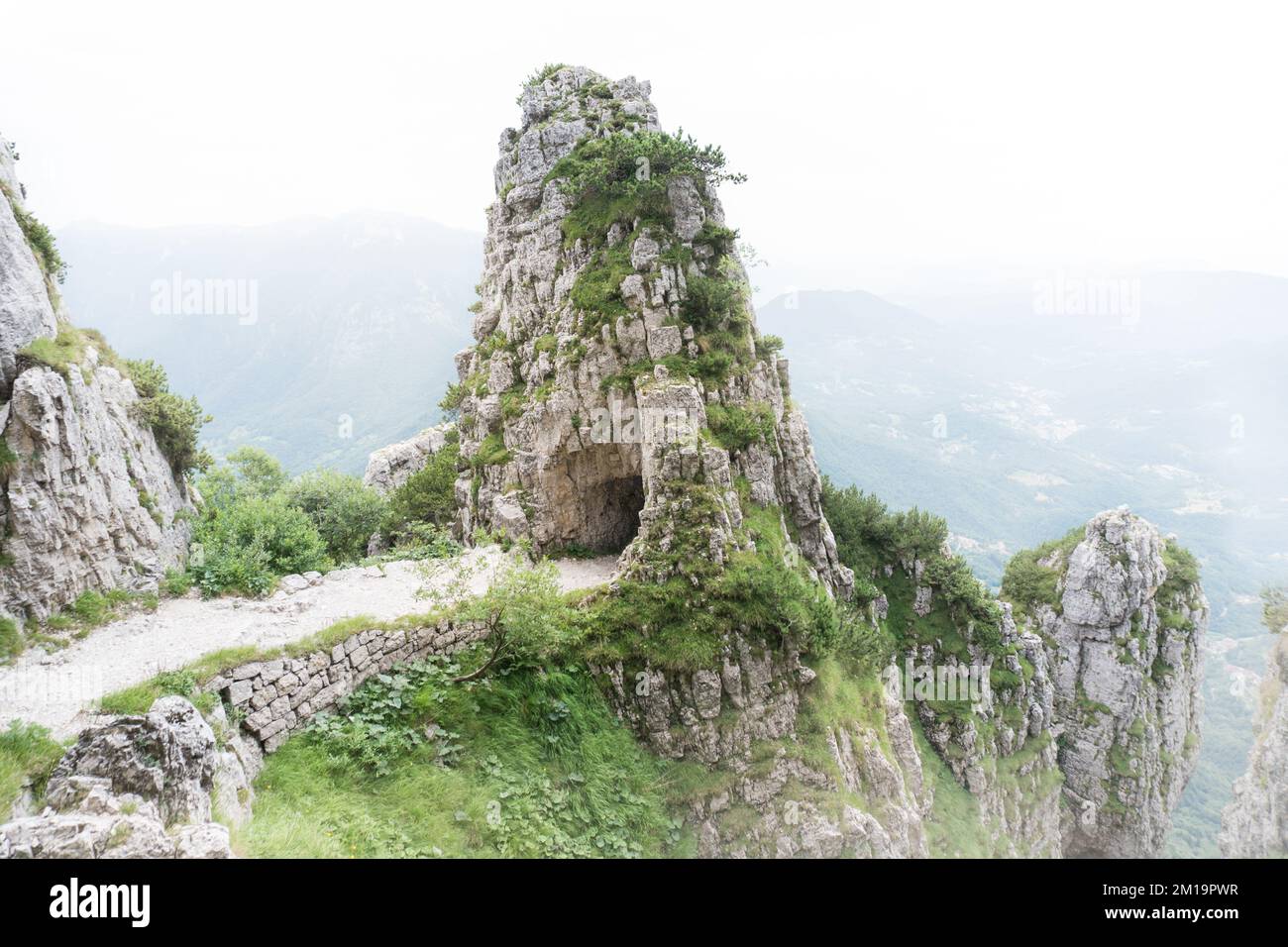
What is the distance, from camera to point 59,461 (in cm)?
1406

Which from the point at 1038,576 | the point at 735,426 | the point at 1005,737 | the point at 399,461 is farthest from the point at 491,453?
the point at 1038,576

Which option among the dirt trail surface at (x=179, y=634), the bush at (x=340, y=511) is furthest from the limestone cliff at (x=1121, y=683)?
the bush at (x=340, y=511)

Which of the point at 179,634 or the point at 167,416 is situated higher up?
the point at 167,416

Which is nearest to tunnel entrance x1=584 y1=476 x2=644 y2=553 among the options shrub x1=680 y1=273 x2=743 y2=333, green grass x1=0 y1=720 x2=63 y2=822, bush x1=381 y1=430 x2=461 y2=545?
bush x1=381 y1=430 x2=461 y2=545

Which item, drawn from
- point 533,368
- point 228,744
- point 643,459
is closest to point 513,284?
point 533,368

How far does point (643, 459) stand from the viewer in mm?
21266

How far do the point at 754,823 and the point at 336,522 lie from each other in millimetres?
24374

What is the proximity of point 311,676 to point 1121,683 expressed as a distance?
5129 cm

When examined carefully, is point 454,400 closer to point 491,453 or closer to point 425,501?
point 425,501

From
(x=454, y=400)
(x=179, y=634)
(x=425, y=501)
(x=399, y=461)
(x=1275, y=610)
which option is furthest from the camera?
(x=1275, y=610)

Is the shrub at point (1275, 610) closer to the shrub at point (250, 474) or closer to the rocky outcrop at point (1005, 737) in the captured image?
the rocky outcrop at point (1005, 737)

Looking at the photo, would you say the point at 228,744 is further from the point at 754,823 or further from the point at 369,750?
the point at 754,823
